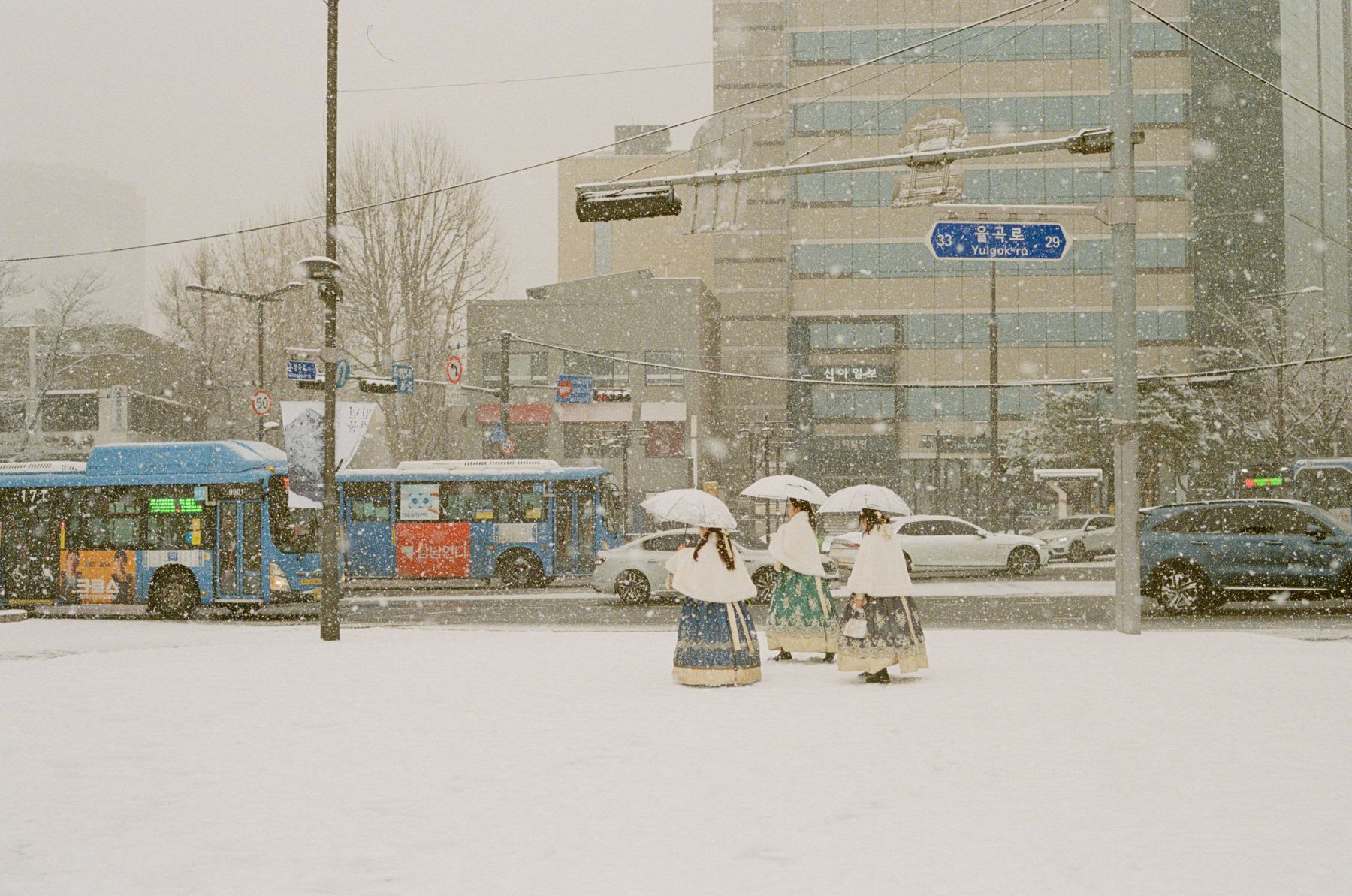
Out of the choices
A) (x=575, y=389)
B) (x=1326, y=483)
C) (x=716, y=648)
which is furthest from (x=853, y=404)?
(x=716, y=648)

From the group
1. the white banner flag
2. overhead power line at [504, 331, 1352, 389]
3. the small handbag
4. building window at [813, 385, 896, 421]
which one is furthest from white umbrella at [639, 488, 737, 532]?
→ building window at [813, 385, 896, 421]

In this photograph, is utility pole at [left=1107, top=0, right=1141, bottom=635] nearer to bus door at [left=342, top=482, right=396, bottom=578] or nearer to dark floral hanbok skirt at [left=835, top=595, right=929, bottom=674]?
dark floral hanbok skirt at [left=835, top=595, right=929, bottom=674]

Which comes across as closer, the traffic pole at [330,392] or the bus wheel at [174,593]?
the traffic pole at [330,392]

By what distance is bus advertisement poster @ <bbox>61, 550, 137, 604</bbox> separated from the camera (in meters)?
22.5

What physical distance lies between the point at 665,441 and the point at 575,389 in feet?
79.2

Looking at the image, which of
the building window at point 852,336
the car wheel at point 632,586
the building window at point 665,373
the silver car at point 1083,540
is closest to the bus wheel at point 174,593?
the car wheel at point 632,586

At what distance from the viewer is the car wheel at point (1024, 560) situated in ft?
95.2

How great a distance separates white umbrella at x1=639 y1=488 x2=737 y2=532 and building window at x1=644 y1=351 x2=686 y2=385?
49137 mm

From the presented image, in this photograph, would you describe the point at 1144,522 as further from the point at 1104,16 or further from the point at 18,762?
the point at 1104,16

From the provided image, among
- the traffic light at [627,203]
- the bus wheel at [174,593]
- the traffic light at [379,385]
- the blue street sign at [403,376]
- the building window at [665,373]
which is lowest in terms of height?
the bus wheel at [174,593]

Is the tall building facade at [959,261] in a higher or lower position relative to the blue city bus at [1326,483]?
higher

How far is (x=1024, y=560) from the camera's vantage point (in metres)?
29.1

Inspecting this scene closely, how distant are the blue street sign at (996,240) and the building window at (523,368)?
151 feet

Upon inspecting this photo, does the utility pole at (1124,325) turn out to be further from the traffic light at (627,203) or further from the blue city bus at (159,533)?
the blue city bus at (159,533)
